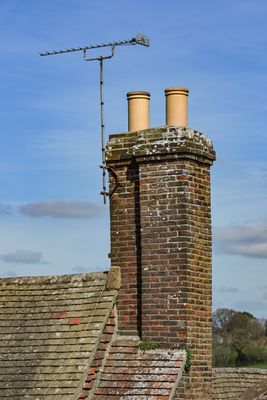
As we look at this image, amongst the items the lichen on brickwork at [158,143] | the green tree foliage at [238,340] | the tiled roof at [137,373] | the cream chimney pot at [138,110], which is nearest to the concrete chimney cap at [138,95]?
the cream chimney pot at [138,110]

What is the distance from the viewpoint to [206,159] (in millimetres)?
14141

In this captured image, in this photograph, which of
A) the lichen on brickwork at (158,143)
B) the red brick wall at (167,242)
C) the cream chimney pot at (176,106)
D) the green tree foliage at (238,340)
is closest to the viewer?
the red brick wall at (167,242)

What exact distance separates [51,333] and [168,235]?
6.49 ft

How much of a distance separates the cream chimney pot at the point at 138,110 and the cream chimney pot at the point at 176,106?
33cm

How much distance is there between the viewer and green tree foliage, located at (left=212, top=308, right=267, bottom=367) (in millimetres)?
44594

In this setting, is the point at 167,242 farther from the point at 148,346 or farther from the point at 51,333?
the point at 51,333

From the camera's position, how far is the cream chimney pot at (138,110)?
14461mm

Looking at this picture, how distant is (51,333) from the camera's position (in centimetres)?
1379

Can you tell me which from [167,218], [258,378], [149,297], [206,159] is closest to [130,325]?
[149,297]

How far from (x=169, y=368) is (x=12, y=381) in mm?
1985

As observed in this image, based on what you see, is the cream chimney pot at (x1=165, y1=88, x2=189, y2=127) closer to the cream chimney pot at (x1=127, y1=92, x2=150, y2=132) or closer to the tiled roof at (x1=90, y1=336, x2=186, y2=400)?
the cream chimney pot at (x1=127, y1=92, x2=150, y2=132)

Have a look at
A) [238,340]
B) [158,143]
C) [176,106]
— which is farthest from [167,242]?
[238,340]

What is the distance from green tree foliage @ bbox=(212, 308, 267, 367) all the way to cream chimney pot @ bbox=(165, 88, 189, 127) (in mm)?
29908

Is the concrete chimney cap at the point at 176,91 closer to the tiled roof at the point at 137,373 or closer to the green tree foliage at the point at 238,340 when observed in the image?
the tiled roof at the point at 137,373
